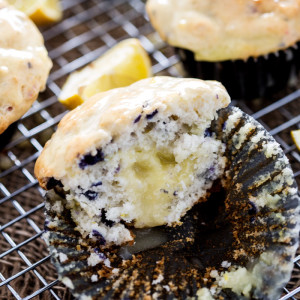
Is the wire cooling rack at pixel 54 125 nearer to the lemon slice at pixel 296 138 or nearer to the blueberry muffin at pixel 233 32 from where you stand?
the lemon slice at pixel 296 138

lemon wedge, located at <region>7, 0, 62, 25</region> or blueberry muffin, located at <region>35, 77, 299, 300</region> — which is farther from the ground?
lemon wedge, located at <region>7, 0, 62, 25</region>

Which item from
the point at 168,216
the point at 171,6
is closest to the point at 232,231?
the point at 168,216

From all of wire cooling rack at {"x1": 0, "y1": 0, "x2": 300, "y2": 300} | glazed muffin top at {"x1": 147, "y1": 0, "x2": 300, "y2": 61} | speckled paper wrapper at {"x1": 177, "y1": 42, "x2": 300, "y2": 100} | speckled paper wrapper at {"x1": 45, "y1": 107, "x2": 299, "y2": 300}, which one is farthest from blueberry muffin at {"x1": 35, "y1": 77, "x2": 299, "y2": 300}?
speckled paper wrapper at {"x1": 177, "y1": 42, "x2": 300, "y2": 100}

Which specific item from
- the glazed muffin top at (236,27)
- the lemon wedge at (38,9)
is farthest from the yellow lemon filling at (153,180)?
the lemon wedge at (38,9)

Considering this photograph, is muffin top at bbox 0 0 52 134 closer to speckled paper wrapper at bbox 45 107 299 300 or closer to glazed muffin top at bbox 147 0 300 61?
speckled paper wrapper at bbox 45 107 299 300

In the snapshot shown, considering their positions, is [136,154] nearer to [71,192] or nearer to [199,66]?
[71,192]
